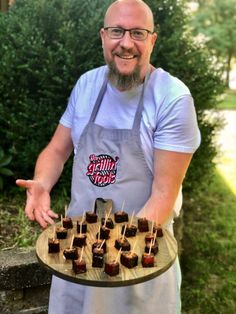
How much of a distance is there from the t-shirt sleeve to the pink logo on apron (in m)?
0.28

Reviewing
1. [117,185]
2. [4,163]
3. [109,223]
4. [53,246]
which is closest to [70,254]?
[53,246]

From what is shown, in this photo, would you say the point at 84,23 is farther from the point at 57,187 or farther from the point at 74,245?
the point at 74,245

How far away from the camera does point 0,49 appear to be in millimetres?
4281

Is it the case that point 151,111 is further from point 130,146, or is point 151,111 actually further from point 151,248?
point 151,248

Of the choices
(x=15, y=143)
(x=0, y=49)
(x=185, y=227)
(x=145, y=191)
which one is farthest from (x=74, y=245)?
(x=185, y=227)

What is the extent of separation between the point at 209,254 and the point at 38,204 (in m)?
2.90

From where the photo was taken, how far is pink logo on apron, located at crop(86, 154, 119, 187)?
2.50m

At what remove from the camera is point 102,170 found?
2514 mm

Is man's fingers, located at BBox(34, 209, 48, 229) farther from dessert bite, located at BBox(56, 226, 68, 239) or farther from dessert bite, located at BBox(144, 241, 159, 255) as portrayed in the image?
dessert bite, located at BBox(144, 241, 159, 255)

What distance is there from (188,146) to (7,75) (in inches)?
92.0

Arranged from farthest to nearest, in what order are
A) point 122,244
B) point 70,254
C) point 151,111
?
point 151,111, point 122,244, point 70,254

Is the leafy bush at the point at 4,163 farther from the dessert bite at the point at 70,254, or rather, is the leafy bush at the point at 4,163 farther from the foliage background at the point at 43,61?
the dessert bite at the point at 70,254

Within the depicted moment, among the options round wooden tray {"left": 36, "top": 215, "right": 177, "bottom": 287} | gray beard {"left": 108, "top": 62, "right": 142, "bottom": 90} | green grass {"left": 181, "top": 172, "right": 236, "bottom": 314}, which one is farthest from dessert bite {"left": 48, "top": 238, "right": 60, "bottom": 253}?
green grass {"left": 181, "top": 172, "right": 236, "bottom": 314}

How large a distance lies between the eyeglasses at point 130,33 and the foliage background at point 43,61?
1.65 meters
